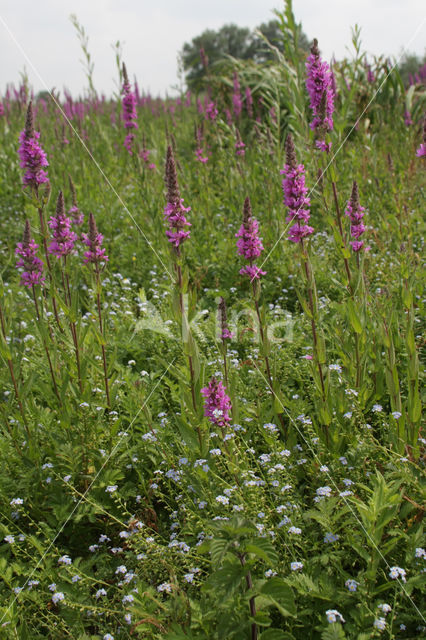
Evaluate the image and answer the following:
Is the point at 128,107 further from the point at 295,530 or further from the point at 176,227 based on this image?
the point at 295,530

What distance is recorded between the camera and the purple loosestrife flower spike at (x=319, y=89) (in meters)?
2.64

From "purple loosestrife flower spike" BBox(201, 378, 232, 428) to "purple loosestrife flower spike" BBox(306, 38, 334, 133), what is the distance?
160 centimetres

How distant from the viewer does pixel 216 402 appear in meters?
2.21

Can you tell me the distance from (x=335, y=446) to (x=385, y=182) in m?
5.29

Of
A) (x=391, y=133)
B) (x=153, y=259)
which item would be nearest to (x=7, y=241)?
(x=153, y=259)

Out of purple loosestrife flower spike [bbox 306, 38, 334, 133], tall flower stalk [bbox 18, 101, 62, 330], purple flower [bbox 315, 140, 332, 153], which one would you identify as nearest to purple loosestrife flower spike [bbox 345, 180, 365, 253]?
purple flower [bbox 315, 140, 332, 153]

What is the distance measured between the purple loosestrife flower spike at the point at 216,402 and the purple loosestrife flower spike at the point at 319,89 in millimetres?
1596

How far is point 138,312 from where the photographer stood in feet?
14.6

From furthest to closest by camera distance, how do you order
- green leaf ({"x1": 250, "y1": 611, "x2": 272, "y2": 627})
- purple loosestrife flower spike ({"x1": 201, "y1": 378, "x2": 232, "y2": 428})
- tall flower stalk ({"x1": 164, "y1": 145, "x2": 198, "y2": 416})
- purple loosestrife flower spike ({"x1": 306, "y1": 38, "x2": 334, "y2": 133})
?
purple loosestrife flower spike ({"x1": 306, "y1": 38, "x2": 334, "y2": 133}) → tall flower stalk ({"x1": 164, "y1": 145, "x2": 198, "y2": 416}) → purple loosestrife flower spike ({"x1": 201, "y1": 378, "x2": 232, "y2": 428}) → green leaf ({"x1": 250, "y1": 611, "x2": 272, "y2": 627})

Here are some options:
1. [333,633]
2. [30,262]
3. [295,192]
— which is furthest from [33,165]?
[333,633]

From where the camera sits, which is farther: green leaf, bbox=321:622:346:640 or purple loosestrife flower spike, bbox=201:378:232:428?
purple loosestrife flower spike, bbox=201:378:232:428

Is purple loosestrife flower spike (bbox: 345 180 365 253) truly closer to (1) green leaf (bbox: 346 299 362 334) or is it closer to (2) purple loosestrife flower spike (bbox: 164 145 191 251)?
(1) green leaf (bbox: 346 299 362 334)

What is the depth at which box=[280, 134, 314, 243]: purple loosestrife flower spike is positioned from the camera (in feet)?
7.73

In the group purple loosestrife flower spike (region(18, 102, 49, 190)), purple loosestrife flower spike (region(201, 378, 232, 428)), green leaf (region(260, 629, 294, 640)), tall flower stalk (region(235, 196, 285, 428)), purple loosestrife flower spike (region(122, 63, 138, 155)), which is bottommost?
green leaf (region(260, 629, 294, 640))
